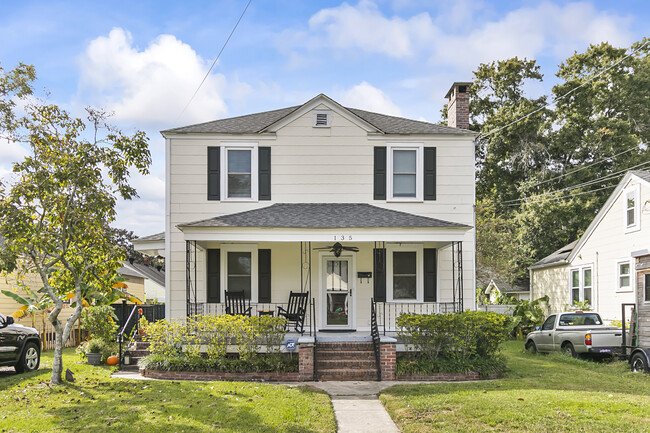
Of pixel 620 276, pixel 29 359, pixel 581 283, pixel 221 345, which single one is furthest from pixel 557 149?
pixel 29 359

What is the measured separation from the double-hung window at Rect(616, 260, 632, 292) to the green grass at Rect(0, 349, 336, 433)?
13.1m

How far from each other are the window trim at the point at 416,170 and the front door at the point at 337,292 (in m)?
2.15

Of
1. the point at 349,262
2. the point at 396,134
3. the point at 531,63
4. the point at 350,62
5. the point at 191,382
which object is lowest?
the point at 191,382

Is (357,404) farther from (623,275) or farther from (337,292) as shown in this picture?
(623,275)

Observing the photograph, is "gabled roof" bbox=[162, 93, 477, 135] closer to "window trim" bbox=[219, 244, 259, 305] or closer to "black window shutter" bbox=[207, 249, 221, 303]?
"window trim" bbox=[219, 244, 259, 305]

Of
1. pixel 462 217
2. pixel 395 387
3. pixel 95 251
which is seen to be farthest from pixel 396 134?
pixel 95 251

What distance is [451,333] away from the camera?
12.8m

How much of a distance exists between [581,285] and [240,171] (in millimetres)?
14165

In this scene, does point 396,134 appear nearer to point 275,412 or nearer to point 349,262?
point 349,262

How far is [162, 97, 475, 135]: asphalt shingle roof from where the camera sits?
15852mm

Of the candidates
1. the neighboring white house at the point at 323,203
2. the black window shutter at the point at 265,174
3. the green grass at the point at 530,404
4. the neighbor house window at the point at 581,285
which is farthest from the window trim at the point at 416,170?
the neighbor house window at the point at 581,285

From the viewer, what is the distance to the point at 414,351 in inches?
510

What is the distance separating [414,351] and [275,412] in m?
5.28

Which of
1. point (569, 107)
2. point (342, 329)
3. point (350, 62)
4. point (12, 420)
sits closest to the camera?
point (12, 420)
